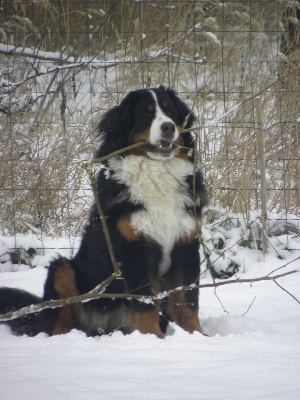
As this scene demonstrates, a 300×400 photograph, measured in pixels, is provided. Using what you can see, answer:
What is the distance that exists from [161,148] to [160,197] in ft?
0.93

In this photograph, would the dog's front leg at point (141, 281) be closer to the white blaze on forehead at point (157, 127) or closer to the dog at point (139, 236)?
the dog at point (139, 236)

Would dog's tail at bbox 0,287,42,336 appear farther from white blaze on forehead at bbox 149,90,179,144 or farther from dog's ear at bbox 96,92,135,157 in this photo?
white blaze on forehead at bbox 149,90,179,144

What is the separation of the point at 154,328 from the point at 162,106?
1295mm

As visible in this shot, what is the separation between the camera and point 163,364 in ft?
8.36

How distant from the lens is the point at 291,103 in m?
6.45

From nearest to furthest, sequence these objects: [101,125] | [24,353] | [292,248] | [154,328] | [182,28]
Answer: [24,353], [154,328], [101,125], [292,248], [182,28]

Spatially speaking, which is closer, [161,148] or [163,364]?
[163,364]

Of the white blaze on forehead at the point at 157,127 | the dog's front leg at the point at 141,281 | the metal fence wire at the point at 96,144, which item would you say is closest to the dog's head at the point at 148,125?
the white blaze on forehead at the point at 157,127

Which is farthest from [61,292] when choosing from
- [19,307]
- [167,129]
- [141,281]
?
[167,129]

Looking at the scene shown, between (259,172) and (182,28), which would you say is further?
(182,28)

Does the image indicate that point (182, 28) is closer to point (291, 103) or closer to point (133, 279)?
point (291, 103)

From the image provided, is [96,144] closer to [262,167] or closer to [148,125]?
[262,167]

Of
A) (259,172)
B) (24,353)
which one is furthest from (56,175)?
(24,353)

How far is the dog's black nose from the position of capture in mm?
3600
